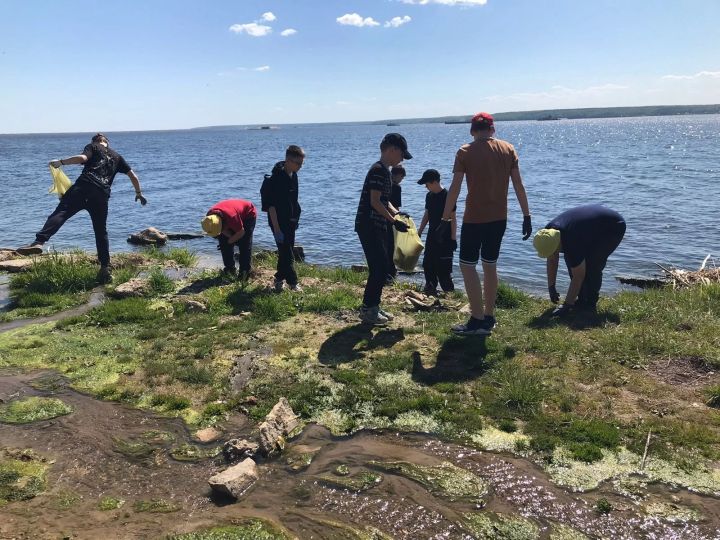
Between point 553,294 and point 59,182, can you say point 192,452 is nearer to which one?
point 553,294

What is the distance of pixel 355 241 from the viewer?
16438mm

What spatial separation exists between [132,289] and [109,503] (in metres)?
4.89

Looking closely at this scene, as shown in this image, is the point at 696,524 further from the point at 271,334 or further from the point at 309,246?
the point at 309,246

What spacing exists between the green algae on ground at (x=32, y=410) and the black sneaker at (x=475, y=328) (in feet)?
13.5

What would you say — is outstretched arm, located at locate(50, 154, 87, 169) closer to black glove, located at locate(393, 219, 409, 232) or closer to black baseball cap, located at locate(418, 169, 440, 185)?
black glove, located at locate(393, 219, 409, 232)

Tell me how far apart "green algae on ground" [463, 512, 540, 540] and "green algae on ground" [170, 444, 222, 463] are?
1.97 metres

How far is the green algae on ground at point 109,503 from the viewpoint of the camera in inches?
131

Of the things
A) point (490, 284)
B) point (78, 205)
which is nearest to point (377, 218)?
point (490, 284)

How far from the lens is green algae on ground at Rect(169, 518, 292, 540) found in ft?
10.0

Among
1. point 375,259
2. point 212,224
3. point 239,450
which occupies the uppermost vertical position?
point 212,224

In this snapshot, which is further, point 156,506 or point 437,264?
point 437,264

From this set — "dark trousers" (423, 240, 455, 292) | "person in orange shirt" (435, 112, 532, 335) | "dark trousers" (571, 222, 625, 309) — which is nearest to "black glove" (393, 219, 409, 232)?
"person in orange shirt" (435, 112, 532, 335)

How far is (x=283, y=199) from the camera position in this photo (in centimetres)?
748

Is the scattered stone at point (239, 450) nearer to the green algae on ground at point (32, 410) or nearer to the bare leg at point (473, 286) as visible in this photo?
the green algae on ground at point (32, 410)
